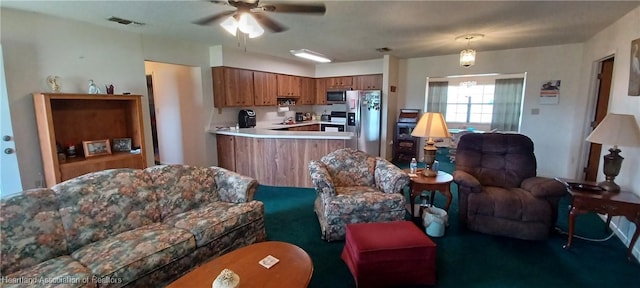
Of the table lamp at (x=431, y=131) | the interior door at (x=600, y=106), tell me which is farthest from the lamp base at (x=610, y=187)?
the interior door at (x=600, y=106)

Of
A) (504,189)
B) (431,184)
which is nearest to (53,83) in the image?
(431,184)

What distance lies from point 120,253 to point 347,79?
582 cm

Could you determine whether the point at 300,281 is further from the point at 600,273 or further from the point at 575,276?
the point at 600,273

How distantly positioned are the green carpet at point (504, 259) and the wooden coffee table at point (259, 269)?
0.54 m

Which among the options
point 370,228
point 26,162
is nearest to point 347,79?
point 370,228

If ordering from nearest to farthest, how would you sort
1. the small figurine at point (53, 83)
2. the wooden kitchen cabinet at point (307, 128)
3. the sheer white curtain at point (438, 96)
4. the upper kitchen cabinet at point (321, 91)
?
the small figurine at point (53, 83) → the wooden kitchen cabinet at point (307, 128) → the upper kitchen cabinet at point (321, 91) → the sheer white curtain at point (438, 96)

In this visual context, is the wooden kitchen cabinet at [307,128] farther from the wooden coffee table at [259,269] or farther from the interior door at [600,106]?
the interior door at [600,106]

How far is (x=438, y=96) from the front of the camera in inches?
330

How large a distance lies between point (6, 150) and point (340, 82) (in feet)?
18.7

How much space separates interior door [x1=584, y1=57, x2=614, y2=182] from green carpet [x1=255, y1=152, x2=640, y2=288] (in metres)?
1.21

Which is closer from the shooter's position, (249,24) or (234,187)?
(249,24)

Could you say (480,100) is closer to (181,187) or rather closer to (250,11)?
(250,11)

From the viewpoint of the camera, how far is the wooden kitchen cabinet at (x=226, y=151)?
194 inches

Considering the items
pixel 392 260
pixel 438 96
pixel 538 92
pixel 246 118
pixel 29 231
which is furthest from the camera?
pixel 438 96
